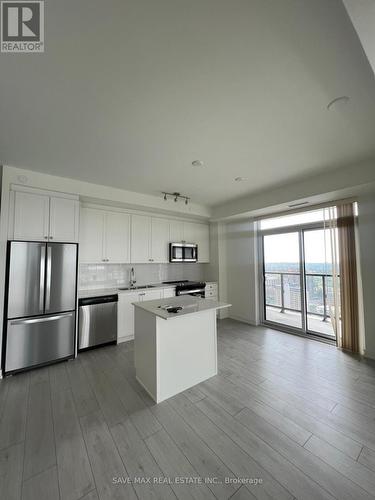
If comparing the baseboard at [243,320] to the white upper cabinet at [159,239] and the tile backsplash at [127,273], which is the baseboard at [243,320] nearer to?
the tile backsplash at [127,273]

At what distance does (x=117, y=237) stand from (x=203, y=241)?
2397 mm

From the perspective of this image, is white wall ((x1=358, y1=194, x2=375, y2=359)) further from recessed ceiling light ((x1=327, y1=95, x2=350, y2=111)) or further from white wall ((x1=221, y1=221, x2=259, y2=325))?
recessed ceiling light ((x1=327, y1=95, x2=350, y2=111))

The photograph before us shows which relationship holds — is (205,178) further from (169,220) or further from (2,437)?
(2,437)

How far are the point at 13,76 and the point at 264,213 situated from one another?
4.22m

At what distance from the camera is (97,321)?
3336 mm

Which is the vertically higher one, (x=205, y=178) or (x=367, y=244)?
(x=205, y=178)

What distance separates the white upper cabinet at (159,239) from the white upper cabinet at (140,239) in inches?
4.1

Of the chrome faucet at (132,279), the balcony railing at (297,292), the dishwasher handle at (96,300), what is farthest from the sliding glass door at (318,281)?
the dishwasher handle at (96,300)

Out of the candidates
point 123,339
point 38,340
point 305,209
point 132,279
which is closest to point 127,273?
point 132,279

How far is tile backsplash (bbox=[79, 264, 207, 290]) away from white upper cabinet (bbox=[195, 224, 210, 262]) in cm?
38

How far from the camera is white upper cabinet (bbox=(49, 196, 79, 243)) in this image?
2.94 metres

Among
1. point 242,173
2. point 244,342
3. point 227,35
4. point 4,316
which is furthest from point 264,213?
point 4,316

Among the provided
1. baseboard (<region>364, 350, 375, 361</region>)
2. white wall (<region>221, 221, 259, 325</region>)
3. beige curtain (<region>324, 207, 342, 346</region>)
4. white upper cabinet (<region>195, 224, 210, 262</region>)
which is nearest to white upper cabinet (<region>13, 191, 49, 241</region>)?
white upper cabinet (<region>195, 224, 210, 262</region>)

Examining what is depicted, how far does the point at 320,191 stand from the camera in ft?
9.93
